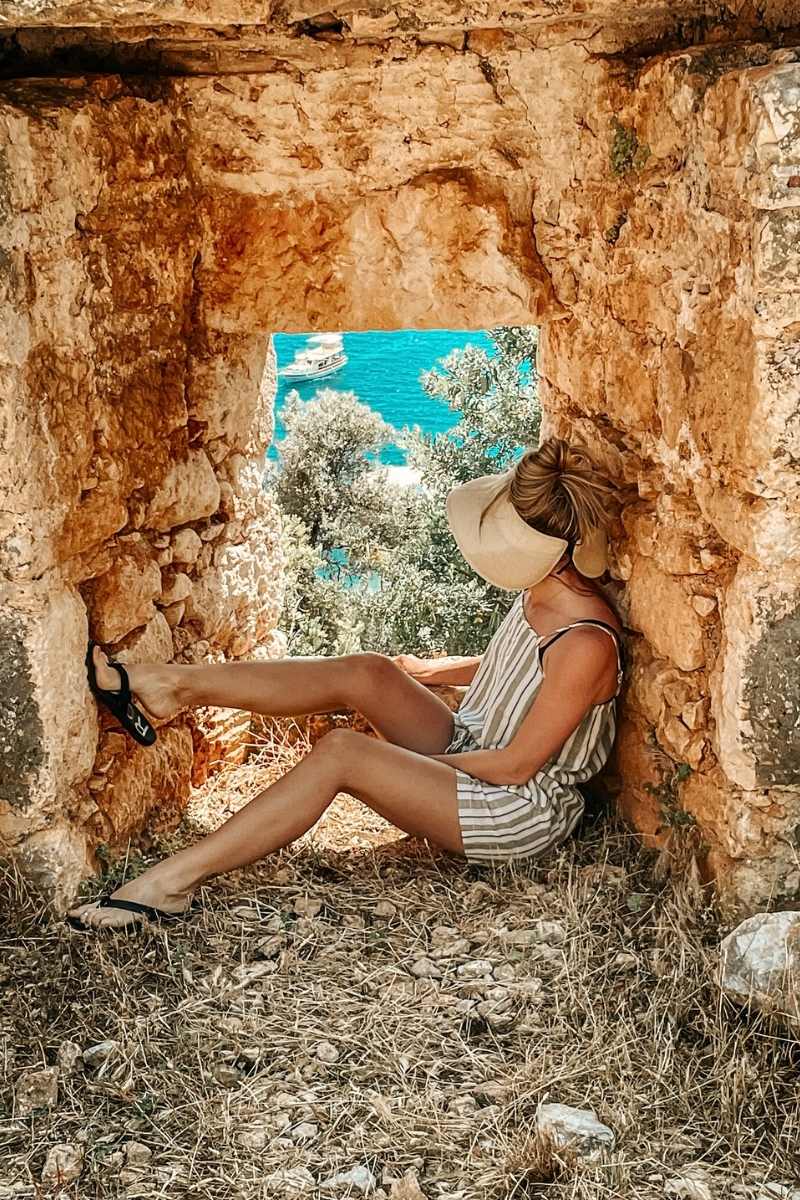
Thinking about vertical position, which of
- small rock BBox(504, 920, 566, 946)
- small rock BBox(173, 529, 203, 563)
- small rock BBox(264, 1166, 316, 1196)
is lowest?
small rock BBox(264, 1166, 316, 1196)

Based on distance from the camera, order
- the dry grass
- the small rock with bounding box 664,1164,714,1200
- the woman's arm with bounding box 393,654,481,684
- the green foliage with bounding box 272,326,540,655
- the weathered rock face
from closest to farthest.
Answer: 1. the small rock with bounding box 664,1164,714,1200
2. the dry grass
3. the weathered rock face
4. the woman's arm with bounding box 393,654,481,684
5. the green foliage with bounding box 272,326,540,655

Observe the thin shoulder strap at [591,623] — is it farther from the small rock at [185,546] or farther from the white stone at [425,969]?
the small rock at [185,546]

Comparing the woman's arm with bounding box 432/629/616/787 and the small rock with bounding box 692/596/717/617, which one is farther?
the woman's arm with bounding box 432/629/616/787

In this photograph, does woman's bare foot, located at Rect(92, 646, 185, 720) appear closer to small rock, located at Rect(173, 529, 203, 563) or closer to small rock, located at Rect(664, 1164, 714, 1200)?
small rock, located at Rect(173, 529, 203, 563)

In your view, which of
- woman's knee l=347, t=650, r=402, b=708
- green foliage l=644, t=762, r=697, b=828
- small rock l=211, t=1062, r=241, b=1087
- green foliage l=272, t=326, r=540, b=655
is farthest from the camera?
green foliage l=272, t=326, r=540, b=655

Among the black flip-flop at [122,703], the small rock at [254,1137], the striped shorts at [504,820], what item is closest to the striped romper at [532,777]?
the striped shorts at [504,820]

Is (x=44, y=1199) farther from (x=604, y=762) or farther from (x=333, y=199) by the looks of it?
(x=333, y=199)

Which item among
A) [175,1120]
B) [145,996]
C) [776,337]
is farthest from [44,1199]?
[776,337]

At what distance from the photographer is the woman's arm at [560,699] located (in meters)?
3.59

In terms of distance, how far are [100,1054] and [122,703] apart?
97cm

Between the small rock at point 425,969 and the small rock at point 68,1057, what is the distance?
80cm

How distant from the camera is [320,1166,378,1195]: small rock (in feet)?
8.41

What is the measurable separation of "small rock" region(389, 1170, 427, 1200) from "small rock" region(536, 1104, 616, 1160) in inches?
10.1

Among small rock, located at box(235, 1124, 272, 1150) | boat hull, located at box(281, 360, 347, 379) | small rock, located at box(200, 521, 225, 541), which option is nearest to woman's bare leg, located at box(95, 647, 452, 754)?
small rock, located at box(200, 521, 225, 541)
